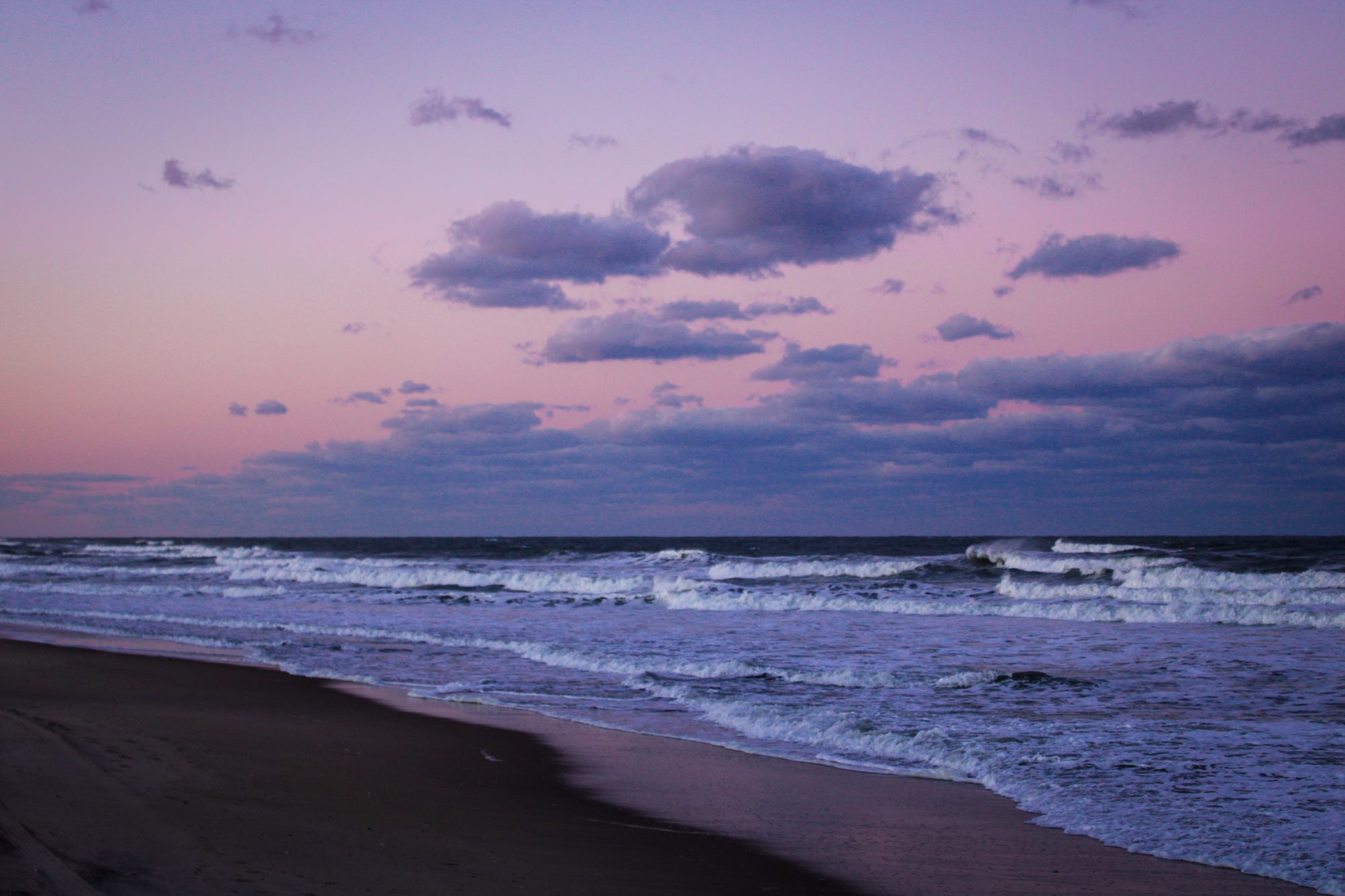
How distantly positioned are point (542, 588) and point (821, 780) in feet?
89.6

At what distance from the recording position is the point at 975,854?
20.0 ft

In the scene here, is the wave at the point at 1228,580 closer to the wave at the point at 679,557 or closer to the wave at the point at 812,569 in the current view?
the wave at the point at 812,569

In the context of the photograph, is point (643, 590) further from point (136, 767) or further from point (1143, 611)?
point (136, 767)

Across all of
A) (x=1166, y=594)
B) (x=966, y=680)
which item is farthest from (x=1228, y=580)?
(x=966, y=680)

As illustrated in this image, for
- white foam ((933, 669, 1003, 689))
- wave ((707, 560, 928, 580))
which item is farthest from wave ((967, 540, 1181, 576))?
white foam ((933, 669, 1003, 689))

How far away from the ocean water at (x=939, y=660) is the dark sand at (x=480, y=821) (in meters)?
0.74

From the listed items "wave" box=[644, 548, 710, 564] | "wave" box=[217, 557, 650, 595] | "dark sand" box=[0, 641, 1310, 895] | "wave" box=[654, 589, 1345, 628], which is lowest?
"wave" box=[217, 557, 650, 595]

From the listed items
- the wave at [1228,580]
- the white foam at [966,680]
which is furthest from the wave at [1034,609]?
the white foam at [966,680]

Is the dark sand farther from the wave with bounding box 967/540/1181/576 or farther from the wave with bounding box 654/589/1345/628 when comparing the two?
the wave with bounding box 967/540/1181/576

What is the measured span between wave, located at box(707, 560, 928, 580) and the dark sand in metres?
27.9

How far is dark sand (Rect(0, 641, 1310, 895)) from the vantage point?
511cm

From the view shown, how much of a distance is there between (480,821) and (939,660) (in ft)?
33.7

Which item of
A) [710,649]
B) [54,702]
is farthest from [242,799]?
[710,649]

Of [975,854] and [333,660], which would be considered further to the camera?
[333,660]
